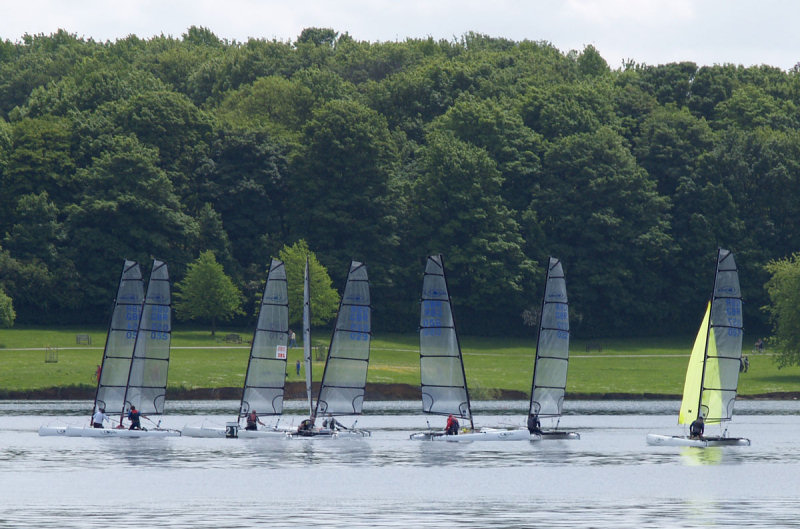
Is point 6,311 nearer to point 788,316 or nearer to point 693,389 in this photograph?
point 788,316

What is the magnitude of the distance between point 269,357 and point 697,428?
68.3 feet

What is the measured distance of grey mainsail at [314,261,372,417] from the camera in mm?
67938

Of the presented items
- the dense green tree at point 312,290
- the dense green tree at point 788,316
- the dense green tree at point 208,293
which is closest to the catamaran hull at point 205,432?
the dense green tree at point 312,290

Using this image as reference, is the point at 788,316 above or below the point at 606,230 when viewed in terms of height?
below

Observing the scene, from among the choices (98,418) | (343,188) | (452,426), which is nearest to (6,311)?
(343,188)

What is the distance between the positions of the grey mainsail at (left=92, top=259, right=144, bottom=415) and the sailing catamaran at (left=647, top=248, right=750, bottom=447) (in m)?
27.9

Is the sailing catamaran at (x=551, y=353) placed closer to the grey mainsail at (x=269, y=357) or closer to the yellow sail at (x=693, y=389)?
the yellow sail at (x=693, y=389)

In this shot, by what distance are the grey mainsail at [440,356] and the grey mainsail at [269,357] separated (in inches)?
276

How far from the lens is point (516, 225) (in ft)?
449

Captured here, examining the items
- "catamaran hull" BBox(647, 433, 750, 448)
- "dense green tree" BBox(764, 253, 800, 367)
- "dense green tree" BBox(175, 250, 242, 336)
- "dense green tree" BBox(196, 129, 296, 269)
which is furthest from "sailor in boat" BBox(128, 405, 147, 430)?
"dense green tree" BBox(196, 129, 296, 269)

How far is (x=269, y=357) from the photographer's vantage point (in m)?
68.6

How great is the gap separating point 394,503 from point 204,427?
28.4 meters

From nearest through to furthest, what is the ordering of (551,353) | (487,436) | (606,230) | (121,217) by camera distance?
(487,436), (551,353), (121,217), (606,230)

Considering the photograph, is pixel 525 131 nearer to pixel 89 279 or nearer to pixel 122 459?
pixel 89 279
